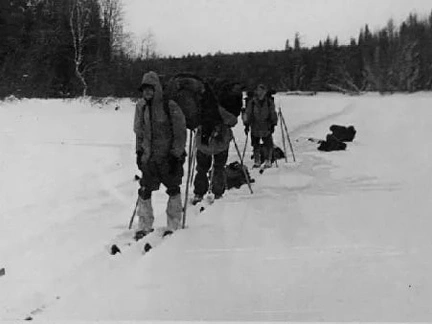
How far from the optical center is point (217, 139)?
360 inches

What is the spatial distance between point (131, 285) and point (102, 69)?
35.9 metres

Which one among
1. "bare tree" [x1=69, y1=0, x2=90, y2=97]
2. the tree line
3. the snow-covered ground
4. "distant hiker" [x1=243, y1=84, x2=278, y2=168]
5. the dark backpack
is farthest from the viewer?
"bare tree" [x1=69, y1=0, x2=90, y2=97]

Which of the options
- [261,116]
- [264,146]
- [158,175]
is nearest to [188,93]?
[158,175]

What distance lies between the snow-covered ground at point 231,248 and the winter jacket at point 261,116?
1.03 metres

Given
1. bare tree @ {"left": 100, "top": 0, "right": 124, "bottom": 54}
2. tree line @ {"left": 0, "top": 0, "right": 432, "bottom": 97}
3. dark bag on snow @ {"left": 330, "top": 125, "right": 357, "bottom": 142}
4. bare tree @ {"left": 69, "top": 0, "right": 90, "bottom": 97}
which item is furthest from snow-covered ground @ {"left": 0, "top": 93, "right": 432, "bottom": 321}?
bare tree @ {"left": 69, "top": 0, "right": 90, "bottom": 97}

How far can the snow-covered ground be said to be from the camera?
4.20m

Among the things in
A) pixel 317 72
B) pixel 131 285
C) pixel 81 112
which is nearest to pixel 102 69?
pixel 81 112

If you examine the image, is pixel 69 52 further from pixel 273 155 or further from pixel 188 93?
pixel 188 93

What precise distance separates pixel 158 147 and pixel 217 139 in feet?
8.58

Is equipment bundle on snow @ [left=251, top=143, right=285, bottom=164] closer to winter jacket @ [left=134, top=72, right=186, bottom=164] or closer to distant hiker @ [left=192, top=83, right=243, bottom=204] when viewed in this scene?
distant hiker @ [left=192, top=83, right=243, bottom=204]

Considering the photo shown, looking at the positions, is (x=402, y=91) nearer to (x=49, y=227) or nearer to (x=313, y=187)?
(x=313, y=187)

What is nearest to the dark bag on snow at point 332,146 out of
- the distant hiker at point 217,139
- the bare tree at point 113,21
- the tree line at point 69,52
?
the distant hiker at point 217,139

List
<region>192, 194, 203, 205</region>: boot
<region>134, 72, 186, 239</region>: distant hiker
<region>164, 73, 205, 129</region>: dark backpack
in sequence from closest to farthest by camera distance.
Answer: <region>134, 72, 186, 239</region>: distant hiker → <region>164, 73, 205, 129</region>: dark backpack → <region>192, 194, 203, 205</region>: boot

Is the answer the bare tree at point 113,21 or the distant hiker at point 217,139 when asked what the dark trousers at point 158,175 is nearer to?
the distant hiker at point 217,139
